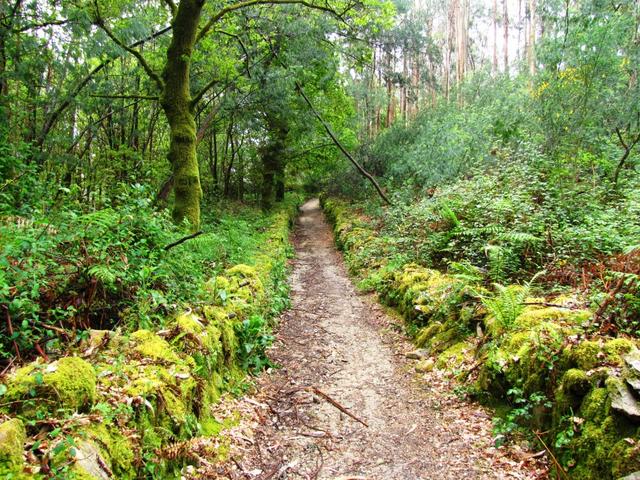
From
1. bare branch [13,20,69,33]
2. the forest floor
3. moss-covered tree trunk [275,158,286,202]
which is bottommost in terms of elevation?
the forest floor

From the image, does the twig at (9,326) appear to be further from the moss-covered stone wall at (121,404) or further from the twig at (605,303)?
the twig at (605,303)

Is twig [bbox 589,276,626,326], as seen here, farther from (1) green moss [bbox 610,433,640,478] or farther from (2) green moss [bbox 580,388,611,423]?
(1) green moss [bbox 610,433,640,478]

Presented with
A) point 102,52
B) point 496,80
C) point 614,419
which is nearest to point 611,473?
point 614,419

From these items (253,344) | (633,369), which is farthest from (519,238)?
(253,344)

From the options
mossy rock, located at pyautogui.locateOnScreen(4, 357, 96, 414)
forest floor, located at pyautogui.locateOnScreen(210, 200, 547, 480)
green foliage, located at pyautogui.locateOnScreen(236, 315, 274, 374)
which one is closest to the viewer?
mossy rock, located at pyautogui.locateOnScreen(4, 357, 96, 414)

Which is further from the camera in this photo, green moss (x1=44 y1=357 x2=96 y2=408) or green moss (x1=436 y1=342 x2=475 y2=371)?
green moss (x1=436 y1=342 x2=475 y2=371)

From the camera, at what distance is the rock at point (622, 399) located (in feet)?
9.30

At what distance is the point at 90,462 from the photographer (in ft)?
7.11

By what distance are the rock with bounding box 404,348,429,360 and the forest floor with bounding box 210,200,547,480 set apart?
11cm

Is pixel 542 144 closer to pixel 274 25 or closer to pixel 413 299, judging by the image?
pixel 413 299

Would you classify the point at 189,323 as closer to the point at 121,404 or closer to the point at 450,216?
the point at 121,404

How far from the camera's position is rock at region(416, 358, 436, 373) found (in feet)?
17.6

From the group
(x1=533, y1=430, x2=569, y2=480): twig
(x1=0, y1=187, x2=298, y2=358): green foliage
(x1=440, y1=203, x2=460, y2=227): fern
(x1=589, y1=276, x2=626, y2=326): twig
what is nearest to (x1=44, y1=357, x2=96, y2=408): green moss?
(x1=0, y1=187, x2=298, y2=358): green foliage

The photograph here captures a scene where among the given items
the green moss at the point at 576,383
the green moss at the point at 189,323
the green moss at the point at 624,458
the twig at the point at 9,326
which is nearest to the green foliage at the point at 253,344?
the green moss at the point at 189,323
